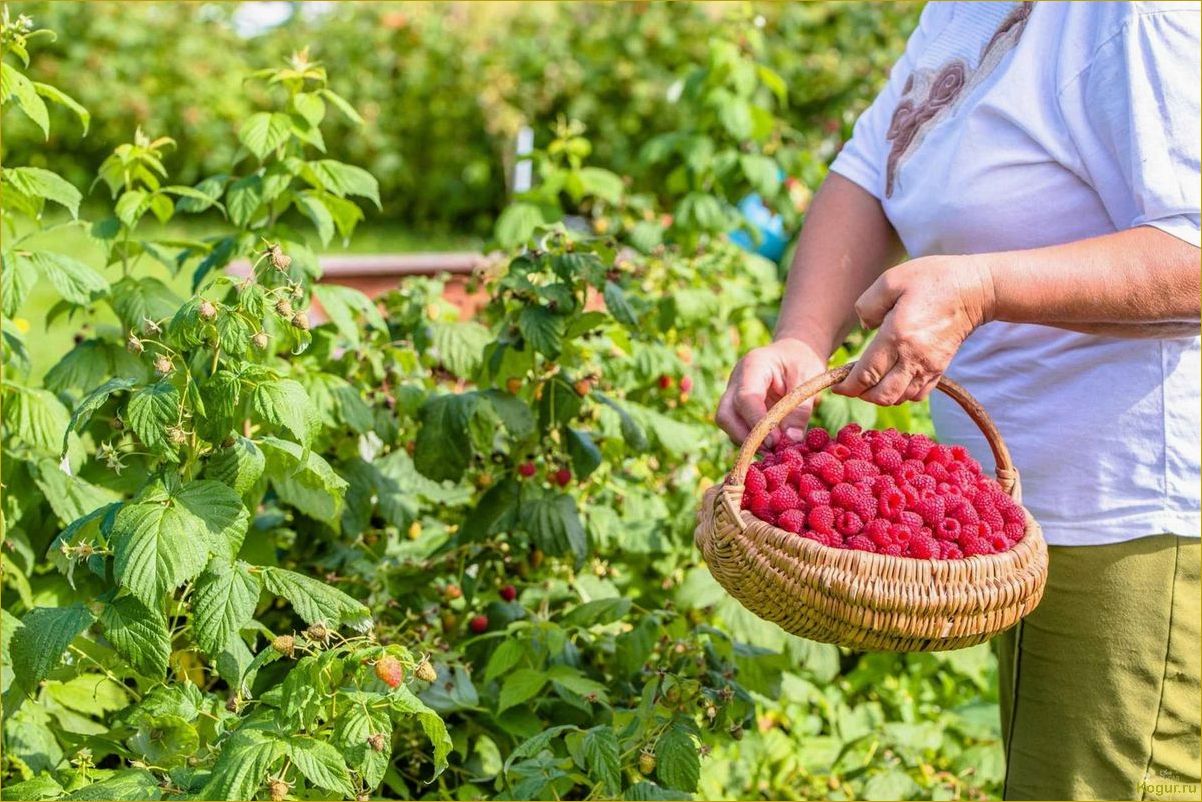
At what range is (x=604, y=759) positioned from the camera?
1866mm

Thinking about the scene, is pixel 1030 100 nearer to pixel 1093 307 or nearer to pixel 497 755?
pixel 1093 307

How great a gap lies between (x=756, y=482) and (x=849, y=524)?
0.49 ft

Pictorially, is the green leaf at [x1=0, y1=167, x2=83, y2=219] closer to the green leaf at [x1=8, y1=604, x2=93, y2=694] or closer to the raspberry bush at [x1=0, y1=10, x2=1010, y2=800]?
the raspberry bush at [x1=0, y1=10, x2=1010, y2=800]

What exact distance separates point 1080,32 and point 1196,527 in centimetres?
68

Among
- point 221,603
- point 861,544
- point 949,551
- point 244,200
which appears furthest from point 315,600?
point 244,200

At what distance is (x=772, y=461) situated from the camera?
1.81m

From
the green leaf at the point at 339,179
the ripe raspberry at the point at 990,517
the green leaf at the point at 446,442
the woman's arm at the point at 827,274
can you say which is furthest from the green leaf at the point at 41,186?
Result: the ripe raspberry at the point at 990,517

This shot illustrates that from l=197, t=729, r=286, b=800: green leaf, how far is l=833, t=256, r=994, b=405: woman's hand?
820mm

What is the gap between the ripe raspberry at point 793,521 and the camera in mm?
1639

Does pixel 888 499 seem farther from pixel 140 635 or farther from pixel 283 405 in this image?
pixel 140 635

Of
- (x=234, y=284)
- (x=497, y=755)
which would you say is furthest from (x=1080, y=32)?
(x=497, y=755)

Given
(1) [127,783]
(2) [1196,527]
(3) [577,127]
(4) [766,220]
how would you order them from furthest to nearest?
(4) [766,220] < (3) [577,127] < (2) [1196,527] < (1) [127,783]

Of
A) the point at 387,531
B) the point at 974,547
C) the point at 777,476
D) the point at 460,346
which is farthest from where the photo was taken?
the point at 387,531

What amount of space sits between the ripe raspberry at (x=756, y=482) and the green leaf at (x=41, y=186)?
1.12 meters
